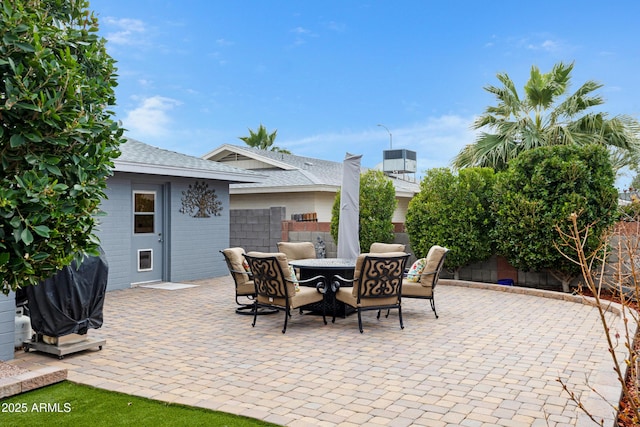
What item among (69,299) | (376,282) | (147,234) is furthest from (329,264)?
(147,234)

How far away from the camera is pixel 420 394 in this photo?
14.1ft

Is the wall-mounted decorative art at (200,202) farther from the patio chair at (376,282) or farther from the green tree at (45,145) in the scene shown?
the green tree at (45,145)

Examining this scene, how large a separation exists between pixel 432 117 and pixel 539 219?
1391cm

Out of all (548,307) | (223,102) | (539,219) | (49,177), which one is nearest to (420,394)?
(49,177)

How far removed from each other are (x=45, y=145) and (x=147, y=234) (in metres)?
8.75

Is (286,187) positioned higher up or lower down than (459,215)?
higher up

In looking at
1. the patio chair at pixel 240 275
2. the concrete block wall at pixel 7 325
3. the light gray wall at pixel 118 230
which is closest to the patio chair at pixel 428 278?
the patio chair at pixel 240 275

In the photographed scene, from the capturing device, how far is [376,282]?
21.6 ft

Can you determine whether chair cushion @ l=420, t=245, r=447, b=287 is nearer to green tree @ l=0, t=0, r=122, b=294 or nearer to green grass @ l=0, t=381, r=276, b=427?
green grass @ l=0, t=381, r=276, b=427

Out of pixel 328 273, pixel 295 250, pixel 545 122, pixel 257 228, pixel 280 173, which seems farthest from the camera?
pixel 280 173

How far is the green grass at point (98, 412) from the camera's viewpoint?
3729 mm

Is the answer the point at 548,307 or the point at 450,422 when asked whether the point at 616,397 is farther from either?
the point at 548,307

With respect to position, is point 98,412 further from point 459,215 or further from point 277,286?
point 459,215

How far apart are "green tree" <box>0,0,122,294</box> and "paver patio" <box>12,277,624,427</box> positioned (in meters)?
1.89
